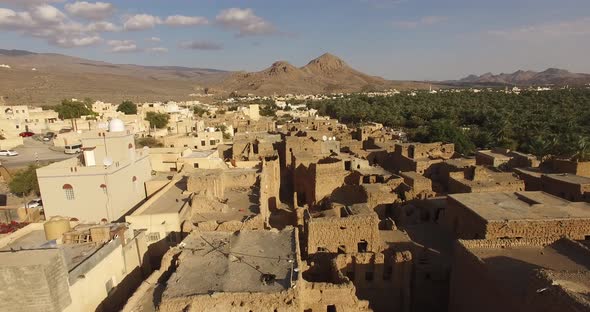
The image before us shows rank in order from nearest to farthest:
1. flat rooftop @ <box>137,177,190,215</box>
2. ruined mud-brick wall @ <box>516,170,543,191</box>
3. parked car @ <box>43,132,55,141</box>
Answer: flat rooftop @ <box>137,177,190,215</box>, ruined mud-brick wall @ <box>516,170,543,191</box>, parked car @ <box>43,132,55,141</box>

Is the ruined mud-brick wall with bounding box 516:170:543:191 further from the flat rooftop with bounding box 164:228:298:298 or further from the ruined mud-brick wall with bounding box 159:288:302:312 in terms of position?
the ruined mud-brick wall with bounding box 159:288:302:312

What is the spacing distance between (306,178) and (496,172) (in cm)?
1082

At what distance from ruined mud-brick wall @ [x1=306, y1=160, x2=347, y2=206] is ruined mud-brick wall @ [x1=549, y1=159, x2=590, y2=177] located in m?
13.8

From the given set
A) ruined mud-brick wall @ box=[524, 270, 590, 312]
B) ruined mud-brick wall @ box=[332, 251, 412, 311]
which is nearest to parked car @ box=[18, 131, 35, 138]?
ruined mud-brick wall @ box=[332, 251, 412, 311]

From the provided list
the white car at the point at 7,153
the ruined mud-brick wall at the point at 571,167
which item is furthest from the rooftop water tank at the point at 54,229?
the white car at the point at 7,153

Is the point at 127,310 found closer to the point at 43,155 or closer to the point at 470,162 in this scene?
the point at 470,162

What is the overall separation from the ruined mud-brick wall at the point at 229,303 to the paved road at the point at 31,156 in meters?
31.4

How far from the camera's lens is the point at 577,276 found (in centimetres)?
866

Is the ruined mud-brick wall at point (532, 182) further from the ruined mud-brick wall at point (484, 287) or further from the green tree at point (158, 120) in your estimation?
the green tree at point (158, 120)

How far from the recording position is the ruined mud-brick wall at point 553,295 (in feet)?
23.7

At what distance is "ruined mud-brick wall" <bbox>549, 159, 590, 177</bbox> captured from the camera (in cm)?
2200

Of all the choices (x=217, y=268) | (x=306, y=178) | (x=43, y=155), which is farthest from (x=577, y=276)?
(x=43, y=155)

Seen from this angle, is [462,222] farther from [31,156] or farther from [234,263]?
[31,156]

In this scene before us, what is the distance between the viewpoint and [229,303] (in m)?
7.97
